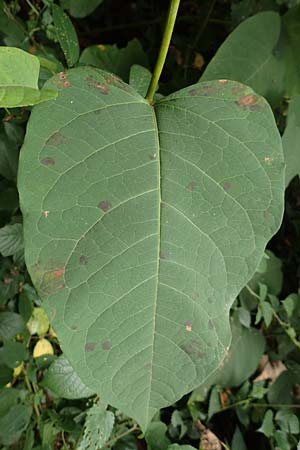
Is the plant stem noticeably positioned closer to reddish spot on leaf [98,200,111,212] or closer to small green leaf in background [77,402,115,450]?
reddish spot on leaf [98,200,111,212]

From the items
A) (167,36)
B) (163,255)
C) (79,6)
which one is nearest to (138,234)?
(163,255)

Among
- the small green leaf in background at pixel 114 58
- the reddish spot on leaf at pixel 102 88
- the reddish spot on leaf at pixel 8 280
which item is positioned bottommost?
the reddish spot on leaf at pixel 8 280

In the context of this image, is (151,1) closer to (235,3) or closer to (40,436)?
(235,3)

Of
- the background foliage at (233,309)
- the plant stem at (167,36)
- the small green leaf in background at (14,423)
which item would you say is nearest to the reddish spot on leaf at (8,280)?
the background foliage at (233,309)

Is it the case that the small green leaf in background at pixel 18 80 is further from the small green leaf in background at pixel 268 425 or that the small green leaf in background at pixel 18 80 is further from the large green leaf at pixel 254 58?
the small green leaf in background at pixel 268 425

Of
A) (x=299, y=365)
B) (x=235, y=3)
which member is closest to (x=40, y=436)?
(x=299, y=365)

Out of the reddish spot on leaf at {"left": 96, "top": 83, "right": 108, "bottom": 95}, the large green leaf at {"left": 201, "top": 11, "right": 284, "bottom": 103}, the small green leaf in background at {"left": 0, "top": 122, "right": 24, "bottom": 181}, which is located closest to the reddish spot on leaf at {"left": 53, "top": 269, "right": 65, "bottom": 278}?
the reddish spot on leaf at {"left": 96, "top": 83, "right": 108, "bottom": 95}
